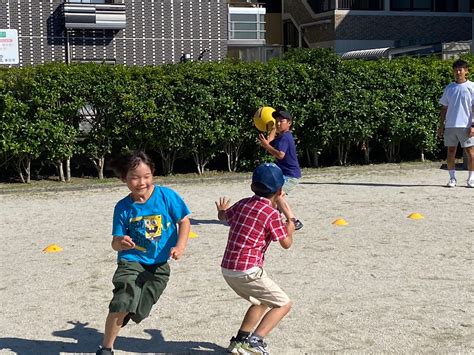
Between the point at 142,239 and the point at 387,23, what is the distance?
31.4 metres

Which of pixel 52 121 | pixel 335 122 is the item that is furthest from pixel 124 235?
pixel 335 122

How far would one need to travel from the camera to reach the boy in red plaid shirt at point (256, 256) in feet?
16.9

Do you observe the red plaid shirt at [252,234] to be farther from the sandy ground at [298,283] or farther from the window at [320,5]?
the window at [320,5]

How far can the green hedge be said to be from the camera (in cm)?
1452

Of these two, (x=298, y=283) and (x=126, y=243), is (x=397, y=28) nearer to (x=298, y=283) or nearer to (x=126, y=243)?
(x=298, y=283)

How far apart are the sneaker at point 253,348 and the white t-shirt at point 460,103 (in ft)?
29.3

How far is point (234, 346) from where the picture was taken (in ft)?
17.1

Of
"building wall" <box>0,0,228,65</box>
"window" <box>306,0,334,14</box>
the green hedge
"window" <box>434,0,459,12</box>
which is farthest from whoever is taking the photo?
"window" <box>434,0,459,12</box>

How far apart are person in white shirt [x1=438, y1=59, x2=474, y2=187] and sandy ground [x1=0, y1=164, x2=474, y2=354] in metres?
1.02

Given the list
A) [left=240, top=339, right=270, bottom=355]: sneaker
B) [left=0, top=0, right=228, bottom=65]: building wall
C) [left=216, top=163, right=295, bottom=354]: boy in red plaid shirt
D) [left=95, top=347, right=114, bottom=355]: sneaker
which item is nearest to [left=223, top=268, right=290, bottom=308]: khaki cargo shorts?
[left=216, top=163, right=295, bottom=354]: boy in red plaid shirt

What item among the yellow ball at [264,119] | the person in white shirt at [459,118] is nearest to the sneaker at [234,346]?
the yellow ball at [264,119]

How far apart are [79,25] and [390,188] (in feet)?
48.0

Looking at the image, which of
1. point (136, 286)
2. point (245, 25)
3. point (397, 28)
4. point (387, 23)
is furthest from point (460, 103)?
point (397, 28)

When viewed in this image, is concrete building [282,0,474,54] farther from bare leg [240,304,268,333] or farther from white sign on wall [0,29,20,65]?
bare leg [240,304,268,333]
